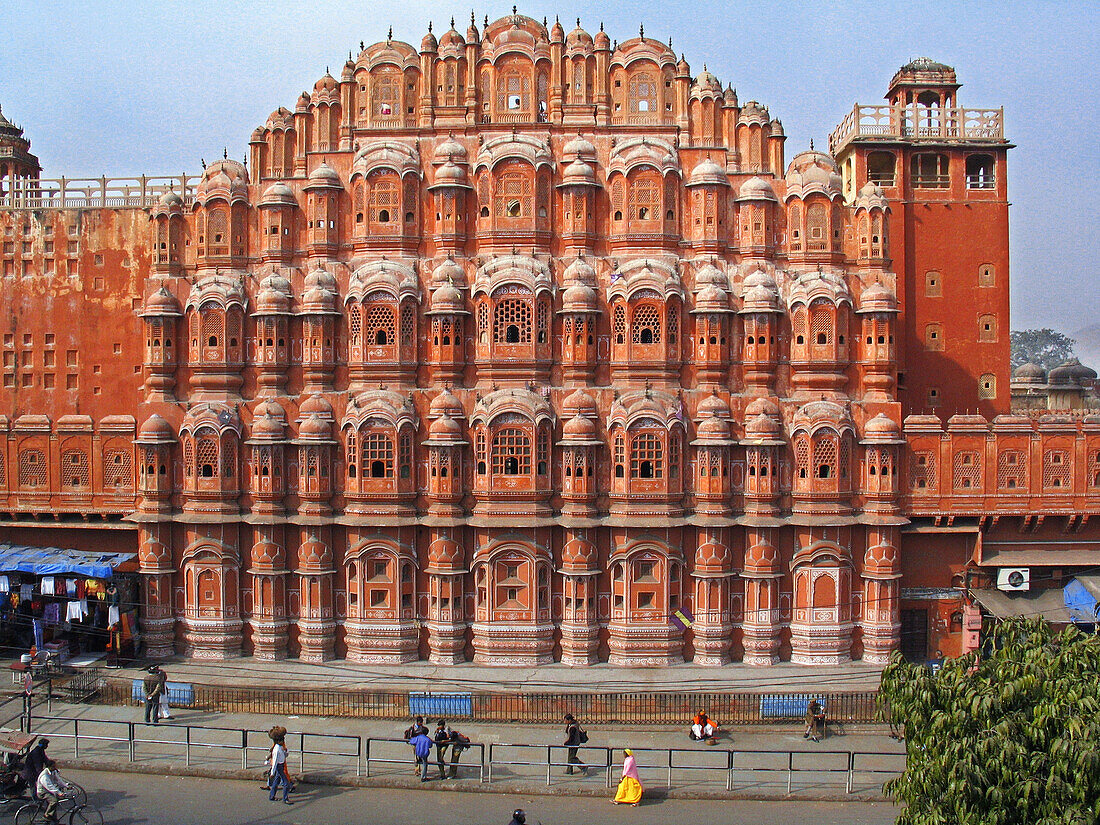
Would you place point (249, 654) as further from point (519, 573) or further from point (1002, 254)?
point (1002, 254)

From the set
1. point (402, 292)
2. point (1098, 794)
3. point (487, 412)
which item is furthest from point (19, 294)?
point (1098, 794)

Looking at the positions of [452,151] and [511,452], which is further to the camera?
[452,151]

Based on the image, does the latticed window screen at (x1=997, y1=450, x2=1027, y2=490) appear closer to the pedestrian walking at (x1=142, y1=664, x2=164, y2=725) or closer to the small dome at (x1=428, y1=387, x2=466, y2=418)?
the small dome at (x1=428, y1=387, x2=466, y2=418)

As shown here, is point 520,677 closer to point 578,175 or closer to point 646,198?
point 646,198

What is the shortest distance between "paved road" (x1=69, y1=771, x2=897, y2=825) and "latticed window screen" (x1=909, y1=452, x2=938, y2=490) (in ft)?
44.3

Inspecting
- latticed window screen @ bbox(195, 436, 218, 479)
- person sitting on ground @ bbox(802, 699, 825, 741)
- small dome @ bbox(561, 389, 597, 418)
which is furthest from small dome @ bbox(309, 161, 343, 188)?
person sitting on ground @ bbox(802, 699, 825, 741)

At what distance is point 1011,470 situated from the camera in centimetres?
3438

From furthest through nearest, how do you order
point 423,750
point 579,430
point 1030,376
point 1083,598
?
point 1030,376 → point 579,430 → point 1083,598 → point 423,750

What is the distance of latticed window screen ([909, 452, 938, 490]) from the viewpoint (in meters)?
34.3

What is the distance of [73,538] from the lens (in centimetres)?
3725

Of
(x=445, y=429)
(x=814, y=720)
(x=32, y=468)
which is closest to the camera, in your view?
(x=814, y=720)

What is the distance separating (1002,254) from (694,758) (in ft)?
78.7

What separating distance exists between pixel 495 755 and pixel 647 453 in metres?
11.4

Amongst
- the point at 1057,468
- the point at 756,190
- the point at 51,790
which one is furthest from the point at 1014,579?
the point at 51,790
